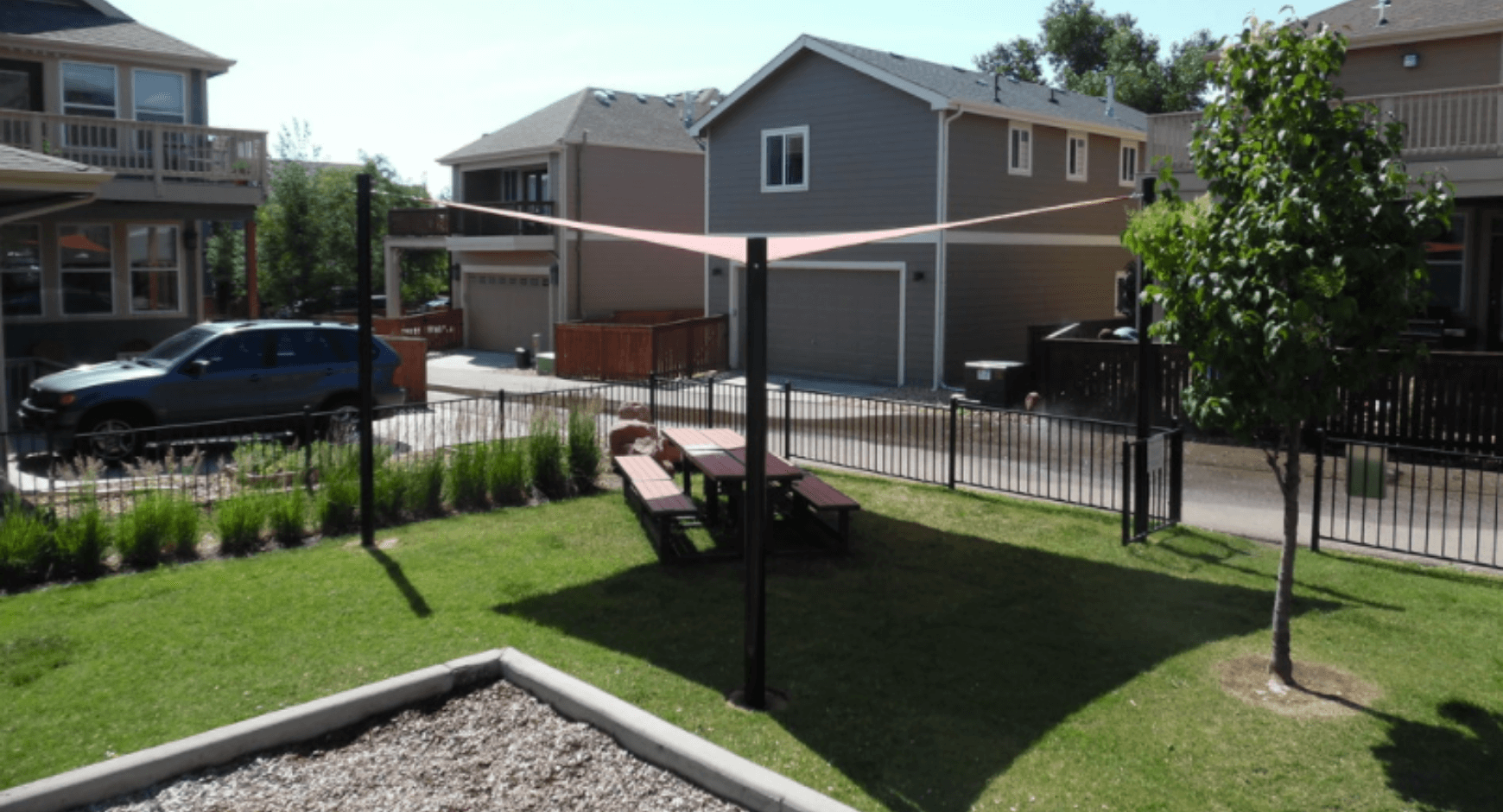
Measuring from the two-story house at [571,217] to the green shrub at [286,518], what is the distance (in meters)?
21.6

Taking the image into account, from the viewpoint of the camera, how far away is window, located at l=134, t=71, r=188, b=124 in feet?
81.6

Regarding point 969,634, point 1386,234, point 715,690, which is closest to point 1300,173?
point 1386,234

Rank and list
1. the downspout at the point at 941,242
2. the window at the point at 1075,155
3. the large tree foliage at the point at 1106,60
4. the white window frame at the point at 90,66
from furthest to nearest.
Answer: the large tree foliage at the point at 1106,60 < the window at the point at 1075,155 < the downspout at the point at 941,242 < the white window frame at the point at 90,66

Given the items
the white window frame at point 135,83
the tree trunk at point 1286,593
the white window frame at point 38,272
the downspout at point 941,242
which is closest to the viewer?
the tree trunk at point 1286,593

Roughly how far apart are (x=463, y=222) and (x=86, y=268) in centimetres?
1326

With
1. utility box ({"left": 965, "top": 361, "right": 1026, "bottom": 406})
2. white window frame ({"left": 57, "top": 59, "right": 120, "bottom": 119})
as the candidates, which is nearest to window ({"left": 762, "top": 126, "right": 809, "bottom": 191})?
utility box ({"left": 965, "top": 361, "right": 1026, "bottom": 406})

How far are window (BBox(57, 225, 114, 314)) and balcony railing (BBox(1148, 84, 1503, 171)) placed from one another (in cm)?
1932

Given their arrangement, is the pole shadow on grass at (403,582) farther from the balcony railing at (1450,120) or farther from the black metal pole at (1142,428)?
the balcony railing at (1450,120)

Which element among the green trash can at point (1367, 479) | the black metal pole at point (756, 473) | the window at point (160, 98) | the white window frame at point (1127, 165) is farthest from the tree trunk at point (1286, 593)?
the white window frame at point (1127, 165)

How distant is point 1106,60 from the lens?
64.8 m

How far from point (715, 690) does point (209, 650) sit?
330cm

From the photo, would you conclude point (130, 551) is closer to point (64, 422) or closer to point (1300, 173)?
point (64, 422)

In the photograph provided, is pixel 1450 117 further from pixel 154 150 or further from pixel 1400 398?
pixel 154 150

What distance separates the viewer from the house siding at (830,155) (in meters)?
25.1
